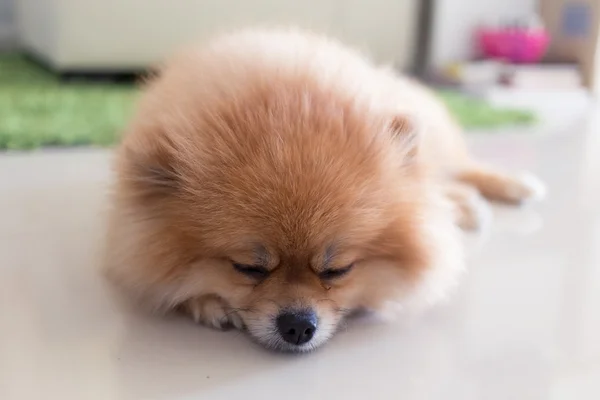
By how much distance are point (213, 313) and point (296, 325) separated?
23cm

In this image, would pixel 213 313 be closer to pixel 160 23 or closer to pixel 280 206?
pixel 280 206

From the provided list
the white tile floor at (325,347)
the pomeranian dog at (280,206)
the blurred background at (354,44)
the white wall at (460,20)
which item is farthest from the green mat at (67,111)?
the pomeranian dog at (280,206)

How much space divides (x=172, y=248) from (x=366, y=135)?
1.54ft

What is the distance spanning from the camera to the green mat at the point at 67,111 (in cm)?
295

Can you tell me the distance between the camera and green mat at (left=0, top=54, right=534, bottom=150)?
2.95 m

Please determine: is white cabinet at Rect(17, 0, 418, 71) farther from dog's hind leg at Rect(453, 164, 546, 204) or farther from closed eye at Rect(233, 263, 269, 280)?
closed eye at Rect(233, 263, 269, 280)

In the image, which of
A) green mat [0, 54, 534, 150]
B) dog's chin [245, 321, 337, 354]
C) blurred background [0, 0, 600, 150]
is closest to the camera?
dog's chin [245, 321, 337, 354]

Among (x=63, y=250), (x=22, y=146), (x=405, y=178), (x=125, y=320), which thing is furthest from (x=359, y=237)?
(x=22, y=146)

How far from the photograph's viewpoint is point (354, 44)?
A: 4664 mm

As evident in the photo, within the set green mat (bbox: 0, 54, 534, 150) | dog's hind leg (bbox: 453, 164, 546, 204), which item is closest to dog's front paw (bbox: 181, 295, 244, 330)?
green mat (bbox: 0, 54, 534, 150)

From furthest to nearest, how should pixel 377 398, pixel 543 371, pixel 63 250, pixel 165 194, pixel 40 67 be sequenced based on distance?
pixel 40 67
pixel 63 250
pixel 165 194
pixel 543 371
pixel 377 398

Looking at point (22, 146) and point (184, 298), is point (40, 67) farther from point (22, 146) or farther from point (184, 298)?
point (184, 298)

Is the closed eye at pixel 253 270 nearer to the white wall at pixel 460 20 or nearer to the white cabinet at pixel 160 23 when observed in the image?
the white cabinet at pixel 160 23

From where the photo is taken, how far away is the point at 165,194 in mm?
1466
